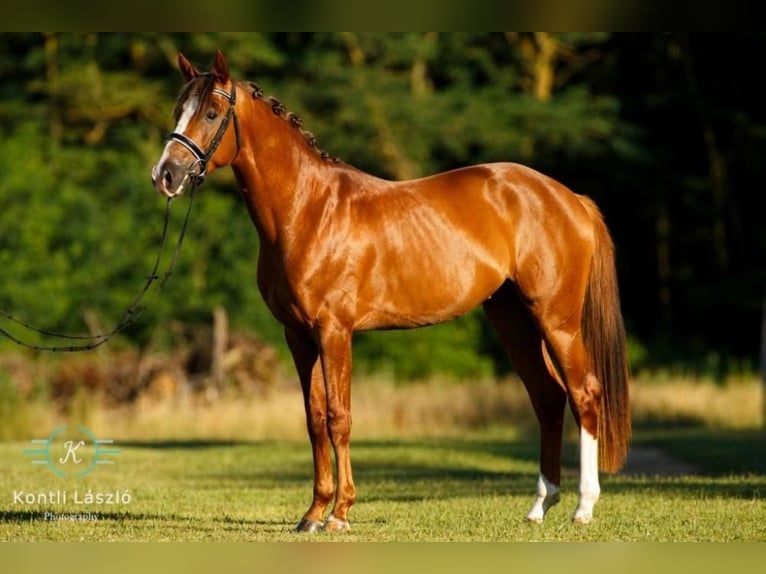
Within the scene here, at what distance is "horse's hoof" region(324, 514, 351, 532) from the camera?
7.93 m

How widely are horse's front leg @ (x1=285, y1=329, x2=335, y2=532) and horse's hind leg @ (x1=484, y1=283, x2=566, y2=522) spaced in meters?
1.42

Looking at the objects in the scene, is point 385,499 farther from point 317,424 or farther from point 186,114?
point 186,114

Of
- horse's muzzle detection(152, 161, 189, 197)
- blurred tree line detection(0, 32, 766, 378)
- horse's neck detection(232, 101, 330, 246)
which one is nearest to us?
horse's muzzle detection(152, 161, 189, 197)

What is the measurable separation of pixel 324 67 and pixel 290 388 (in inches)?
393

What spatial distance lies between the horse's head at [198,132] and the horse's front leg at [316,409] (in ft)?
3.85

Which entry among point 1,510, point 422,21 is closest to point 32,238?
point 1,510

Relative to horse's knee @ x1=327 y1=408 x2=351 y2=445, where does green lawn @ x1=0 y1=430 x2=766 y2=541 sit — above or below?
below

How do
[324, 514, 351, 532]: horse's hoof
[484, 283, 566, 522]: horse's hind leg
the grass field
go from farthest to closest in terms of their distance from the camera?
1. [484, 283, 566, 522]: horse's hind leg
2. the grass field
3. [324, 514, 351, 532]: horse's hoof

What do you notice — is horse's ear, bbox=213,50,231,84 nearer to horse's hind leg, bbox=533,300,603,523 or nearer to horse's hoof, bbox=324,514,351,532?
horse's hind leg, bbox=533,300,603,523

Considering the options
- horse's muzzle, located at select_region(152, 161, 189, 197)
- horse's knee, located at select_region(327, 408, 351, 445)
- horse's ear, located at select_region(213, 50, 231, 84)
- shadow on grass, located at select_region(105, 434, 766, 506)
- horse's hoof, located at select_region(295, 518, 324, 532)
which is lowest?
horse's hoof, located at select_region(295, 518, 324, 532)

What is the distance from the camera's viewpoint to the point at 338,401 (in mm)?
8023

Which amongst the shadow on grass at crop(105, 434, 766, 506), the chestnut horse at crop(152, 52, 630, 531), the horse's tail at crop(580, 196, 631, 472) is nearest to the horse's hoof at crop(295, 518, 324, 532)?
the chestnut horse at crop(152, 52, 630, 531)

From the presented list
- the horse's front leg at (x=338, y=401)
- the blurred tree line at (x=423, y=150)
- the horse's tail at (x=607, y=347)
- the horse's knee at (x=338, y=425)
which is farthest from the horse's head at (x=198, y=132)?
the blurred tree line at (x=423, y=150)

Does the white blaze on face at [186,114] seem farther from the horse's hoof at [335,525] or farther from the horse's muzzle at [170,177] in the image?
the horse's hoof at [335,525]
